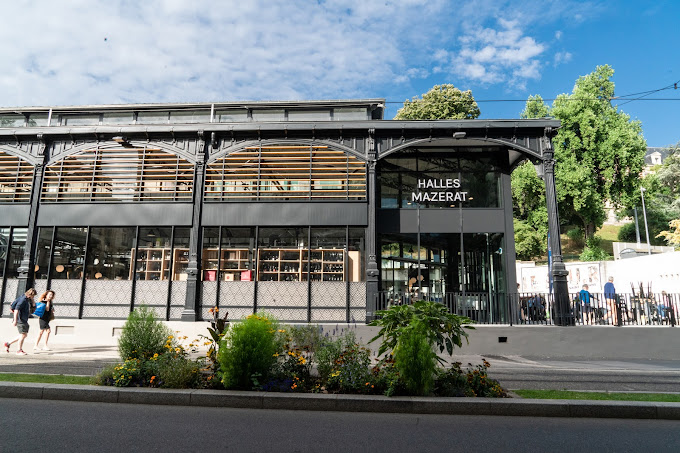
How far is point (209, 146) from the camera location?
53.5 ft

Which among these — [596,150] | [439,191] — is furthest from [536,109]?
[439,191]

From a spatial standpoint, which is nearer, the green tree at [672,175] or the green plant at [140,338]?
the green plant at [140,338]

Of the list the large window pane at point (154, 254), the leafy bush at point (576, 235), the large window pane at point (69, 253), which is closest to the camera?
the large window pane at point (154, 254)

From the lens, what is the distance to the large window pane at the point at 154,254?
15.7 m

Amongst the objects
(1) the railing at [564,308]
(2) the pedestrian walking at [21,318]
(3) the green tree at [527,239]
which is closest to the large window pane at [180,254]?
(2) the pedestrian walking at [21,318]

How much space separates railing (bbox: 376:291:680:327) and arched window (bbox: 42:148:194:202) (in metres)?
8.80

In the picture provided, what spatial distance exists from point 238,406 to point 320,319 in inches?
320

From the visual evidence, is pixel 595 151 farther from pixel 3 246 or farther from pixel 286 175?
pixel 3 246

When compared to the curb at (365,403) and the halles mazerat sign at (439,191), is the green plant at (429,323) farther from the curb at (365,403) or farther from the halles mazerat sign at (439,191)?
the halles mazerat sign at (439,191)

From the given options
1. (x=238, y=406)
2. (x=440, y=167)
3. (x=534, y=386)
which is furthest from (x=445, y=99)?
(x=238, y=406)

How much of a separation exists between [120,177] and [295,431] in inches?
554

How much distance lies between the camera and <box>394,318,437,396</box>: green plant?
6652 mm

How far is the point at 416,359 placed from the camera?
263 inches

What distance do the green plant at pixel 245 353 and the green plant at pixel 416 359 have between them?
2.20m
